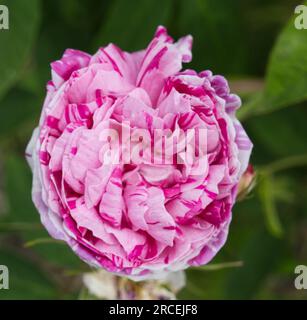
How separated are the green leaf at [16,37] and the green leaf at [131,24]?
0.28ft

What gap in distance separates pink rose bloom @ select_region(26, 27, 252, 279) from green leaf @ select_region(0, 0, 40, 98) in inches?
5.2

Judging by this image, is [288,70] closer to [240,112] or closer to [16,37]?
[240,112]

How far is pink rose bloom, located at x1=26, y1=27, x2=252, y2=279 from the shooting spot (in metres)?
0.40

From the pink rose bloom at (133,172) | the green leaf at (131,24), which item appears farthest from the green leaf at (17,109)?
the pink rose bloom at (133,172)

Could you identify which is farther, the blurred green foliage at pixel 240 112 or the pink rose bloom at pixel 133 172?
the blurred green foliage at pixel 240 112

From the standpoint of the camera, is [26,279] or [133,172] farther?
[26,279]

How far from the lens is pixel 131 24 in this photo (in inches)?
24.6

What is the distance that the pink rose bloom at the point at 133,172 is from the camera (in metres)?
0.40

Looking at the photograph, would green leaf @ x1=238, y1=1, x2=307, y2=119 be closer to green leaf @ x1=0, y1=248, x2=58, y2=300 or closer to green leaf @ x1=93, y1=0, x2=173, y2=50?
green leaf @ x1=93, y1=0, x2=173, y2=50

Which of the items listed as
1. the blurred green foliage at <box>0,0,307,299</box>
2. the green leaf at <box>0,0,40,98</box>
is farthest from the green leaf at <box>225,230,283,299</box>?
the green leaf at <box>0,0,40,98</box>

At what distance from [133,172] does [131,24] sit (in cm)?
26

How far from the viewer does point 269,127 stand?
2.18 feet

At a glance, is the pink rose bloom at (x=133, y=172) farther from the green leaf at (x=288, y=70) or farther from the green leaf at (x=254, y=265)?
the green leaf at (x=254, y=265)

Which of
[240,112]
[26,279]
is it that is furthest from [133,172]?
[26,279]
